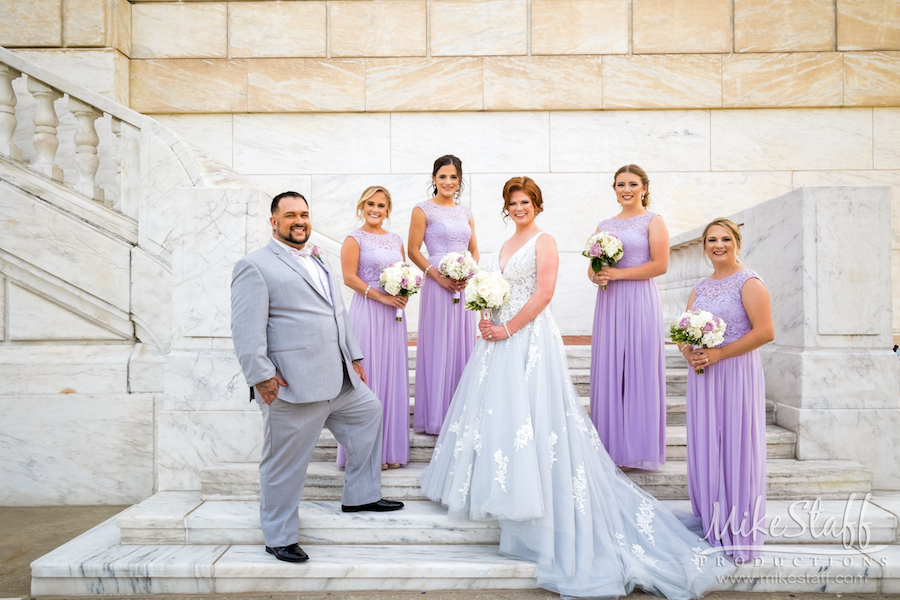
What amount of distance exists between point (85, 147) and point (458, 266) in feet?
13.6

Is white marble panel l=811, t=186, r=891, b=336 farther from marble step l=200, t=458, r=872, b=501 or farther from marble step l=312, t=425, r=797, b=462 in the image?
marble step l=200, t=458, r=872, b=501

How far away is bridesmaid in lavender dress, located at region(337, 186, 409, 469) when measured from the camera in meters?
4.60

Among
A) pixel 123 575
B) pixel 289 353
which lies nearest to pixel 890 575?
pixel 289 353

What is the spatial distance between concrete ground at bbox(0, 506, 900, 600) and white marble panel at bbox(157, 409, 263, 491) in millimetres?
939

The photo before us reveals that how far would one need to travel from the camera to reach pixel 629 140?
909cm

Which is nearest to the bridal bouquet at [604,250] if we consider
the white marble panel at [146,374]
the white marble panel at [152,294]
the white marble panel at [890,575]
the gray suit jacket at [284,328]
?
the gray suit jacket at [284,328]

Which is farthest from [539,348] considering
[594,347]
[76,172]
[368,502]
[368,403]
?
[76,172]

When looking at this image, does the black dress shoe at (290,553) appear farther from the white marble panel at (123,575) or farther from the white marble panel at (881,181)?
the white marble panel at (881,181)

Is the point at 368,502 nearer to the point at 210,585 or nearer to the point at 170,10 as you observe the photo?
the point at 210,585

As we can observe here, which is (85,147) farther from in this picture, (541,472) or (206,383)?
(541,472)

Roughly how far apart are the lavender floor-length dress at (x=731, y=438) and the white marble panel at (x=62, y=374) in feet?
16.4

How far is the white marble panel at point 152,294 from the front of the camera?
5559 millimetres

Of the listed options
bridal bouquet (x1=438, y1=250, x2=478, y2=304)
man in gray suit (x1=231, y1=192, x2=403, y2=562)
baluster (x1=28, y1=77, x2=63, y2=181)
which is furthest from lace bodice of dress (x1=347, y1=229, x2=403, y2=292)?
baluster (x1=28, y1=77, x2=63, y2=181)

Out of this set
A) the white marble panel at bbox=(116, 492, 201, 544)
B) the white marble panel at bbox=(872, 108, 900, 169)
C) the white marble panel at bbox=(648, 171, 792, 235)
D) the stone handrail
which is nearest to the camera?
the white marble panel at bbox=(116, 492, 201, 544)
